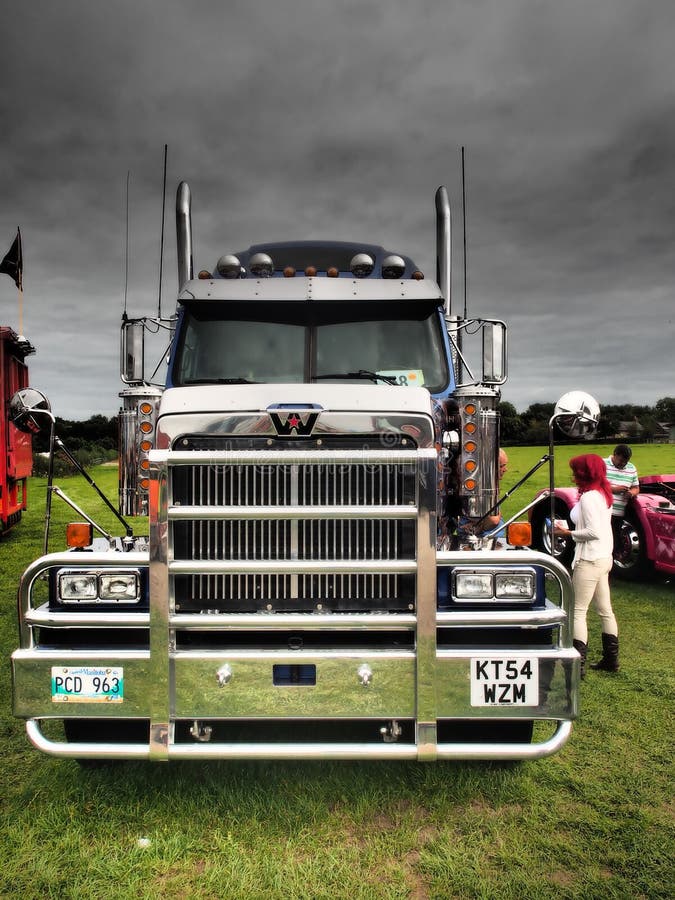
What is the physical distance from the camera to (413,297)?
15.6 ft

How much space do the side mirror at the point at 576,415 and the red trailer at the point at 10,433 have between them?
8.80 meters

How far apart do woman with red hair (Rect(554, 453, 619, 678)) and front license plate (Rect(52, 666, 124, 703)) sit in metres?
3.53

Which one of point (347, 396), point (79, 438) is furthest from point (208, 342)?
point (79, 438)

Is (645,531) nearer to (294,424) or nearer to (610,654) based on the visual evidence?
(610,654)

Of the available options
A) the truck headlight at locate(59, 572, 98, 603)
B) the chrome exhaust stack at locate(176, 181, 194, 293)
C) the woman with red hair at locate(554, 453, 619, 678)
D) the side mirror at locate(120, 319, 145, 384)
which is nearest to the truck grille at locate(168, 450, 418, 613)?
the truck headlight at locate(59, 572, 98, 603)

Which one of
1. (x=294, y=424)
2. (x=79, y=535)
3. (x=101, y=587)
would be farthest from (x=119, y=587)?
(x=294, y=424)

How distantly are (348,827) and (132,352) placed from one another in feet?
11.2

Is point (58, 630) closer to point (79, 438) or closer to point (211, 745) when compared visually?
point (211, 745)

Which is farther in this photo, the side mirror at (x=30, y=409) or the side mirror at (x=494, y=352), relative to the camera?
the side mirror at (x=494, y=352)

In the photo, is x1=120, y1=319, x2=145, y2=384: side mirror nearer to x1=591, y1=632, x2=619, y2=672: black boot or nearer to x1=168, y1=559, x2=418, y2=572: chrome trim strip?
x1=168, y1=559, x2=418, y2=572: chrome trim strip

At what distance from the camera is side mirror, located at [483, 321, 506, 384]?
16.2ft

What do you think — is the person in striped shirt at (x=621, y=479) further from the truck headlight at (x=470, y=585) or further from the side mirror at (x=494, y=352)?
the truck headlight at (x=470, y=585)

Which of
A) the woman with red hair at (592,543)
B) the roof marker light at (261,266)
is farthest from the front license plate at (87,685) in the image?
the woman with red hair at (592,543)

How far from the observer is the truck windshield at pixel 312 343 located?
470 centimetres
